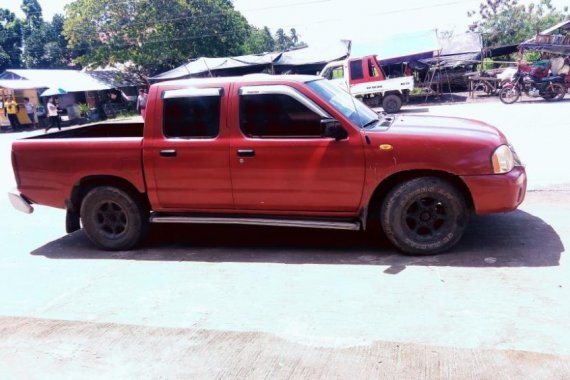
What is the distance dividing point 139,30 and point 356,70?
23182mm

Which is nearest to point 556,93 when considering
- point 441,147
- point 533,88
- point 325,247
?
point 533,88

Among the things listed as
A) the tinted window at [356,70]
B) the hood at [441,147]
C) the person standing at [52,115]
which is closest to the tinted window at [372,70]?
the tinted window at [356,70]

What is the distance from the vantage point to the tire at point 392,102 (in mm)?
20469

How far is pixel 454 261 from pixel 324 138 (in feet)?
A: 5.36

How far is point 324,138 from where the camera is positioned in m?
4.66

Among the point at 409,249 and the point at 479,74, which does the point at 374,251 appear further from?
the point at 479,74

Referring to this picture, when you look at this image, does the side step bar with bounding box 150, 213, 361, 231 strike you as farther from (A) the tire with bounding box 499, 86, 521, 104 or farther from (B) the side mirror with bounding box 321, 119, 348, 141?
(A) the tire with bounding box 499, 86, 521, 104

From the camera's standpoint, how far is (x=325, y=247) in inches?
203

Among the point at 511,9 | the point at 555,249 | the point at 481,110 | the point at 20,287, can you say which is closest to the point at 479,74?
the point at 481,110

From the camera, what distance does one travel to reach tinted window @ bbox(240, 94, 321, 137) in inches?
187

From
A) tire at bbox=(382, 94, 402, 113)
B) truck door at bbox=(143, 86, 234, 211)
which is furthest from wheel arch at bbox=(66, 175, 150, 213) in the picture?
tire at bbox=(382, 94, 402, 113)

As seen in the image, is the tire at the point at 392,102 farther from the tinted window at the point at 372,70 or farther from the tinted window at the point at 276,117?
the tinted window at the point at 276,117

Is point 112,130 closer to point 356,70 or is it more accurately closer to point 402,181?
point 402,181

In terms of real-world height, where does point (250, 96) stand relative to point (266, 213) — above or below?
above
